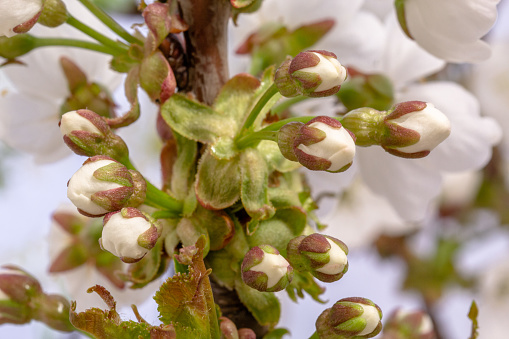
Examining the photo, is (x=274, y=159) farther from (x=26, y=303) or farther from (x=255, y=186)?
(x=26, y=303)

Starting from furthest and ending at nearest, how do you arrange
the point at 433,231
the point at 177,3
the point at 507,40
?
the point at 507,40
the point at 433,231
the point at 177,3


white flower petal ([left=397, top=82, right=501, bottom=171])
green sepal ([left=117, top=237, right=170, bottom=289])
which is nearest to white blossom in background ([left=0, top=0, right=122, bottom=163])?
green sepal ([left=117, top=237, right=170, bottom=289])

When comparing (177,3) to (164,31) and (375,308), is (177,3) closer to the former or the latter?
(164,31)

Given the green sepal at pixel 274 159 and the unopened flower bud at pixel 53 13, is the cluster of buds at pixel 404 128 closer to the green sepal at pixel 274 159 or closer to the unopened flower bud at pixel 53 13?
the green sepal at pixel 274 159

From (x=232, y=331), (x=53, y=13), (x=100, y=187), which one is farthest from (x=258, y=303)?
(x=53, y=13)

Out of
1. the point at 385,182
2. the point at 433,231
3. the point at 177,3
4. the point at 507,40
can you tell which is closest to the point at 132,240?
the point at 177,3

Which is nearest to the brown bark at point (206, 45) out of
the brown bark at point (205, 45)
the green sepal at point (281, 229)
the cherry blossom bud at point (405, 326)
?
the brown bark at point (205, 45)
